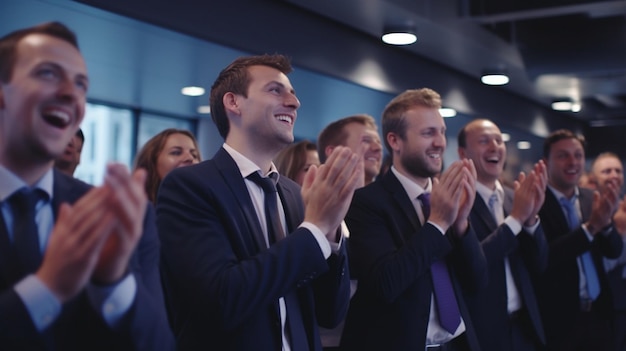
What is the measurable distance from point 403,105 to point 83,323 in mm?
1946

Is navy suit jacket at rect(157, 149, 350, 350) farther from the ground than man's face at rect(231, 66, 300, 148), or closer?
closer

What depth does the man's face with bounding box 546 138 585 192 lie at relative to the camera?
Result: 405cm

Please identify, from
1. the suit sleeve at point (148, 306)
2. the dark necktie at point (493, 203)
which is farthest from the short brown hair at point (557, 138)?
→ the suit sleeve at point (148, 306)

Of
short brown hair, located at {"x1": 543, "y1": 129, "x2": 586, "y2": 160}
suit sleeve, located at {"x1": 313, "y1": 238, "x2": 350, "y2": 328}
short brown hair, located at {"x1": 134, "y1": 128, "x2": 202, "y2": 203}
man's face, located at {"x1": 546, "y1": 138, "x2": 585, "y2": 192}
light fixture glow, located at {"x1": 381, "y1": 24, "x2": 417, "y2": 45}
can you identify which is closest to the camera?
suit sleeve, located at {"x1": 313, "y1": 238, "x2": 350, "y2": 328}

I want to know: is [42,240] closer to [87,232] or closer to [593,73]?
[87,232]

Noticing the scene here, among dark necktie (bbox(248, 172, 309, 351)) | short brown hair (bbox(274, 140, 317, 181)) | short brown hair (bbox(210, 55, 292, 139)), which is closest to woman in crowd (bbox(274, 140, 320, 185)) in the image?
short brown hair (bbox(274, 140, 317, 181))

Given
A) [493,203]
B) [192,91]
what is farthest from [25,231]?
[192,91]

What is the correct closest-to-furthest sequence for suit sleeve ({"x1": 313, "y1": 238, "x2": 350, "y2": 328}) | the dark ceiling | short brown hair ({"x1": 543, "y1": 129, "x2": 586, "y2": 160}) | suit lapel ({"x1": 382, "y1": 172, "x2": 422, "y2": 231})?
suit sleeve ({"x1": 313, "y1": 238, "x2": 350, "y2": 328}) < suit lapel ({"x1": 382, "y1": 172, "x2": 422, "y2": 231}) < short brown hair ({"x1": 543, "y1": 129, "x2": 586, "y2": 160}) < the dark ceiling

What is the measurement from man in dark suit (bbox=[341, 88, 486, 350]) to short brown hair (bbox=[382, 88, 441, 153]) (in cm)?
5

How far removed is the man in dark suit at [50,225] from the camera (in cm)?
118

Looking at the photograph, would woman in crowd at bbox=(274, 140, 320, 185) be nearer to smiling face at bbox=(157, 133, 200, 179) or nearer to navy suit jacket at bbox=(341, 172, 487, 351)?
smiling face at bbox=(157, 133, 200, 179)

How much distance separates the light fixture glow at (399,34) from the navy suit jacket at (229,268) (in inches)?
119

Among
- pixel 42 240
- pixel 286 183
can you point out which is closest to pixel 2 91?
pixel 42 240

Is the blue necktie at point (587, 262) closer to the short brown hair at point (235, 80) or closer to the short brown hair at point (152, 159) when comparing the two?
the short brown hair at point (152, 159)
